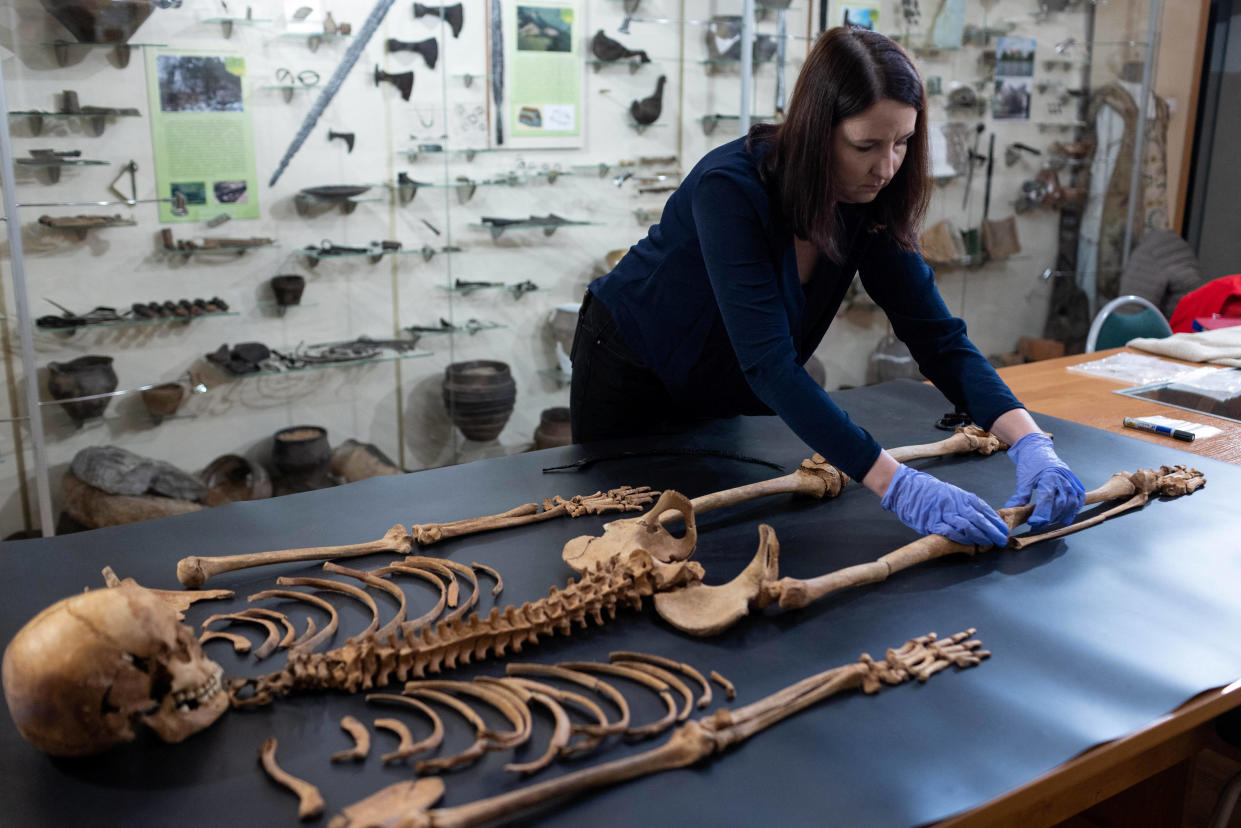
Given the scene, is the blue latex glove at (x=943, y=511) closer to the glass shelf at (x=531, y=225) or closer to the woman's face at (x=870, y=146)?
the woman's face at (x=870, y=146)

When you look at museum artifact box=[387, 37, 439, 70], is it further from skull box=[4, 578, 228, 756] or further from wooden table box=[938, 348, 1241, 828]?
wooden table box=[938, 348, 1241, 828]

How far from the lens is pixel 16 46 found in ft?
13.0

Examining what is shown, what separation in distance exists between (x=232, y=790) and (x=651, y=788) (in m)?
0.54

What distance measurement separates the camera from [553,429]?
17.4 feet

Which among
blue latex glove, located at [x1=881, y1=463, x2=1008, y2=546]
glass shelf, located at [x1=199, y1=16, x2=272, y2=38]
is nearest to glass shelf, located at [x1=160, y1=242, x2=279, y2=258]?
glass shelf, located at [x1=199, y1=16, x2=272, y2=38]

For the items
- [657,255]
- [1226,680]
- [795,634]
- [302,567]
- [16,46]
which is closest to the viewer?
[1226,680]

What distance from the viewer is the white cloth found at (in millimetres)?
3889

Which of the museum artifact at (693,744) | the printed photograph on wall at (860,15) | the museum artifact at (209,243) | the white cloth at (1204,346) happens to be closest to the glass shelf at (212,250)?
the museum artifact at (209,243)

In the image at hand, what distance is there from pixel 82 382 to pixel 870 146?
3.50 meters

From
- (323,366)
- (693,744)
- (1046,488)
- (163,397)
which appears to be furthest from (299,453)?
(693,744)

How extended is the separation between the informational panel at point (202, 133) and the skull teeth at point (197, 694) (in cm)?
347

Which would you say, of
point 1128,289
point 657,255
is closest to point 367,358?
point 657,255

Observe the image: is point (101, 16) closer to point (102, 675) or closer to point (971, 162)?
point (102, 675)

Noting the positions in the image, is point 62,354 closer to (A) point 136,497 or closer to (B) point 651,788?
(A) point 136,497
